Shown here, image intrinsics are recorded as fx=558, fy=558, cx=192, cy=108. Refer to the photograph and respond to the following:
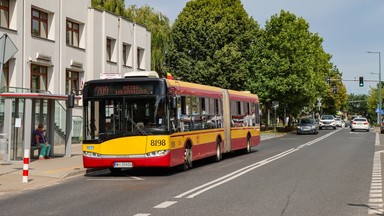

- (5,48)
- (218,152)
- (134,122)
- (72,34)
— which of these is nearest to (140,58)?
(72,34)

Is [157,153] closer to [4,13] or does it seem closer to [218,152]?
[218,152]

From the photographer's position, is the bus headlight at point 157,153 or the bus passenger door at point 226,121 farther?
the bus passenger door at point 226,121

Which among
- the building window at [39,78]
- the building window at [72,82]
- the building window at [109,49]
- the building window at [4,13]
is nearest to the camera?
the building window at [4,13]

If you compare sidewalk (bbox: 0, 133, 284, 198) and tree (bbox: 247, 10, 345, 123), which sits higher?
tree (bbox: 247, 10, 345, 123)

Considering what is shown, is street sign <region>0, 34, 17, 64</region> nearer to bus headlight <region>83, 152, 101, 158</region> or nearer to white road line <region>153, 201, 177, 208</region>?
bus headlight <region>83, 152, 101, 158</region>

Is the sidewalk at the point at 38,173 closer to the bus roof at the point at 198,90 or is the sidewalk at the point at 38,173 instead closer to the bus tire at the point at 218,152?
the bus roof at the point at 198,90

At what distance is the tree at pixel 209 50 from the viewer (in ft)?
168

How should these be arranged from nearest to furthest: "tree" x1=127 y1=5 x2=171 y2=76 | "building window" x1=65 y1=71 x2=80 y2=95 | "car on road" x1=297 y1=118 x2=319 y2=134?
"building window" x1=65 y1=71 x2=80 y2=95, "tree" x1=127 y1=5 x2=171 y2=76, "car on road" x1=297 y1=118 x2=319 y2=134

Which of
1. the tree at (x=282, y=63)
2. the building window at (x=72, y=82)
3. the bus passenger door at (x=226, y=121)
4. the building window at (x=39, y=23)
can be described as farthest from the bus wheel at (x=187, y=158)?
the tree at (x=282, y=63)

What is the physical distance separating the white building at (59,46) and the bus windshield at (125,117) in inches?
237

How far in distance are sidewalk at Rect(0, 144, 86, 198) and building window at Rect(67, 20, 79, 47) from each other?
13.5 metres

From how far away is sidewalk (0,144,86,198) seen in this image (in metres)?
13.0

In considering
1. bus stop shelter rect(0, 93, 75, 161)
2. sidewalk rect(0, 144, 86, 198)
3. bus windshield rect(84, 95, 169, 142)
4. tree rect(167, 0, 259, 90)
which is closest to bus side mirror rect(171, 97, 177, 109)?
bus windshield rect(84, 95, 169, 142)

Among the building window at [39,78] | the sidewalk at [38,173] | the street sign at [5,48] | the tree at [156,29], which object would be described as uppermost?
the tree at [156,29]
